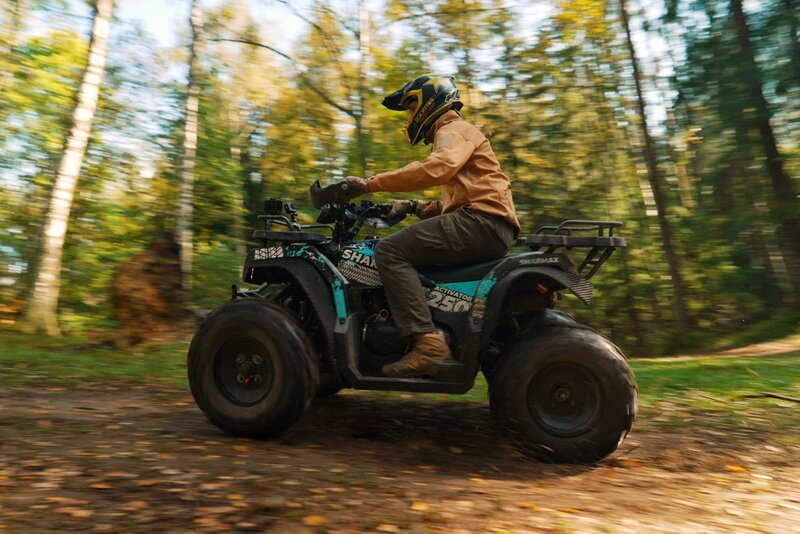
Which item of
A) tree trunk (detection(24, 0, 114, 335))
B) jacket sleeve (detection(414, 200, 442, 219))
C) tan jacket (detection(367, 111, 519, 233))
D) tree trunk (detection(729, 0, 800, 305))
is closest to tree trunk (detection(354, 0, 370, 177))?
tree trunk (detection(24, 0, 114, 335))

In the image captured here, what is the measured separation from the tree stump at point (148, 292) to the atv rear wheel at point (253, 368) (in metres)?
5.14

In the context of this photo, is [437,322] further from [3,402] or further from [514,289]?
[3,402]

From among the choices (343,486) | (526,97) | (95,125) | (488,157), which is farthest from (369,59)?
(343,486)

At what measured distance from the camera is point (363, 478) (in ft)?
12.5

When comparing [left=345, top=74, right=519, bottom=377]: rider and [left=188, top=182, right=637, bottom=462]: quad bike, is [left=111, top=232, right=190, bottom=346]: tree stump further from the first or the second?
[left=345, top=74, right=519, bottom=377]: rider

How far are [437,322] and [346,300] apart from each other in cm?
67

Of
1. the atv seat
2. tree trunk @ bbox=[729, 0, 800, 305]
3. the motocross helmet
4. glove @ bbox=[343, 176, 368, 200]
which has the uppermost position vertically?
tree trunk @ bbox=[729, 0, 800, 305]

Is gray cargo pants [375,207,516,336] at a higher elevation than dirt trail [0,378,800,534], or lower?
higher

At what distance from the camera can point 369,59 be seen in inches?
647

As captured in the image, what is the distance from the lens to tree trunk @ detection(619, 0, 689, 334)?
51.8 feet

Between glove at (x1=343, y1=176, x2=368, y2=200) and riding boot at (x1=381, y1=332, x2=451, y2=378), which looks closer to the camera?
riding boot at (x1=381, y1=332, x2=451, y2=378)

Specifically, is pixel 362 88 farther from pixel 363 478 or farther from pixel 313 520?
pixel 313 520

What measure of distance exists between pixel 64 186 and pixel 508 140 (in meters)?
9.29

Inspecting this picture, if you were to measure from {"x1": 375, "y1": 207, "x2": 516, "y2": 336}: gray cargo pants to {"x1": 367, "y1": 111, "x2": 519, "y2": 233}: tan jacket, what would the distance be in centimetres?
12
